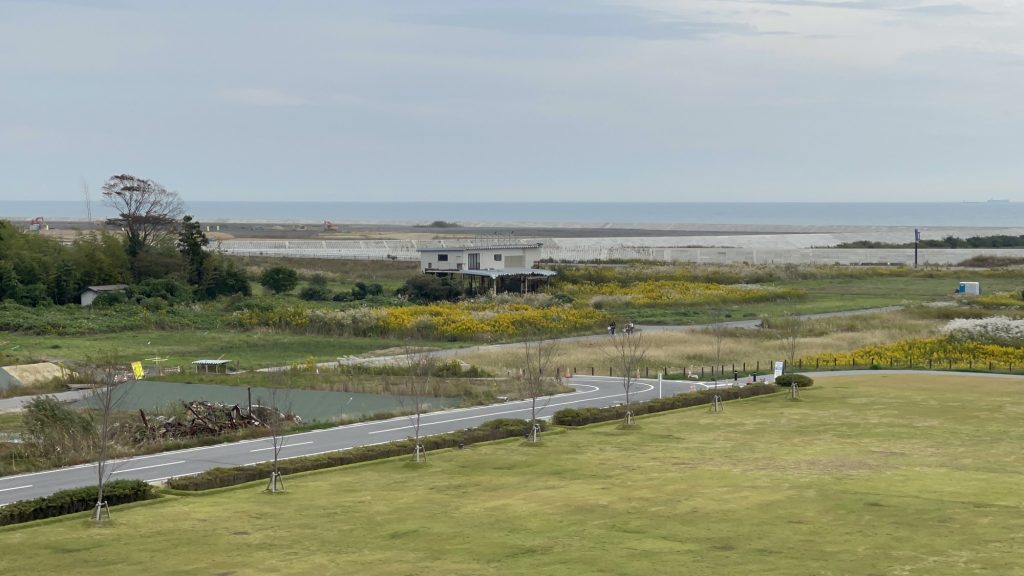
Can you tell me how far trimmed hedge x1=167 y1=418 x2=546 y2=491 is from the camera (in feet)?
88.2

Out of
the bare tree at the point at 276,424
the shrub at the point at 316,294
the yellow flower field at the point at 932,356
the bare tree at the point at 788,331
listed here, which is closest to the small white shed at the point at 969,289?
the bare tree at the point at 788,331

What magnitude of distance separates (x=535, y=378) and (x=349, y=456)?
9.83 meters

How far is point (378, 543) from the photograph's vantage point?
21484 millimetres

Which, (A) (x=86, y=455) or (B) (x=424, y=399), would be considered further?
(B) (x=424, y=399)

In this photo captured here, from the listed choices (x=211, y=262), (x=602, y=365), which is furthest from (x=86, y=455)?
(x=211, y=262)

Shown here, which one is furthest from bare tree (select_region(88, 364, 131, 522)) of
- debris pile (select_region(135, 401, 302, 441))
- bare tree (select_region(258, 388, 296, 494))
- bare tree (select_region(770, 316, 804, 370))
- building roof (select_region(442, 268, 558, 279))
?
building roof (select_region(442, 268, 558, 279))

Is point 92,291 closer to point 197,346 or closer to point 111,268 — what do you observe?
point 111,268

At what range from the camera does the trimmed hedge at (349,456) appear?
26891 mm

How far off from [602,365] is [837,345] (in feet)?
43.7

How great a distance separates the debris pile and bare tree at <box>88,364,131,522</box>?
1171 millimetres

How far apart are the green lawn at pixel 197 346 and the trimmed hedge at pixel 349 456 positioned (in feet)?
73.6

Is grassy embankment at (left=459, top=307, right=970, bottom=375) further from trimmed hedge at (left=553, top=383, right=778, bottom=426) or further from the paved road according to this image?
trimmed hedge at (left=553, top=383, right=778, bottom=426)

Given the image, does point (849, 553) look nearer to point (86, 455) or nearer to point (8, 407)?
point (86, 455)

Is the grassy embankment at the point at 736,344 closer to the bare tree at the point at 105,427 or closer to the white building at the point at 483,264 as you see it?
the bare tree at the point at 105,427
